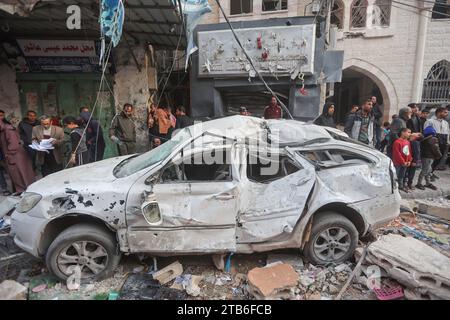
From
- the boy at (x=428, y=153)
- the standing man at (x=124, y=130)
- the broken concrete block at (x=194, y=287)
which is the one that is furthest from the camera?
the standing man at (x=124, y=130)

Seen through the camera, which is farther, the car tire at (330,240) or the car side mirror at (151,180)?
the car tire at (330,240)

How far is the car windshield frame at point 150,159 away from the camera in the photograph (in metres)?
3.02

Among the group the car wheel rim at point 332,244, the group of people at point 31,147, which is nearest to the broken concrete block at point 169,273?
the car wheel rim at point 332,244

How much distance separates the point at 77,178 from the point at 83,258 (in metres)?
0.90

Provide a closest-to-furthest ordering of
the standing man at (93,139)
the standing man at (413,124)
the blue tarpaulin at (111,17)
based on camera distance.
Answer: the blue tarpaulin at (111,17), the standing man at (93,139), the standing man at (413,124)

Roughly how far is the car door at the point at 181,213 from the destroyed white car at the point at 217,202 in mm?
11

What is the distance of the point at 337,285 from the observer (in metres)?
2.98

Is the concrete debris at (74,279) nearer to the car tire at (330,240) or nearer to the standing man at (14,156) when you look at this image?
the car tire at (330,240)

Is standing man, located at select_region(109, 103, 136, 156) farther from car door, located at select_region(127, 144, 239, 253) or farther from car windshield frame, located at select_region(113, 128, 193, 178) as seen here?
car door, located at select_region(127, 144, 239, 253)

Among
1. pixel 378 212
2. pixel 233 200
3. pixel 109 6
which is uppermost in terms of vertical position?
pixel 109 6

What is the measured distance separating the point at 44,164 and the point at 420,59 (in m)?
13.4

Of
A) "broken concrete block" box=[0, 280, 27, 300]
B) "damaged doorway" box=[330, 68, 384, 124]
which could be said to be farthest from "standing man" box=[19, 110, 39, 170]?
"damaged doorway" box=[330, 68, 384, 124]
